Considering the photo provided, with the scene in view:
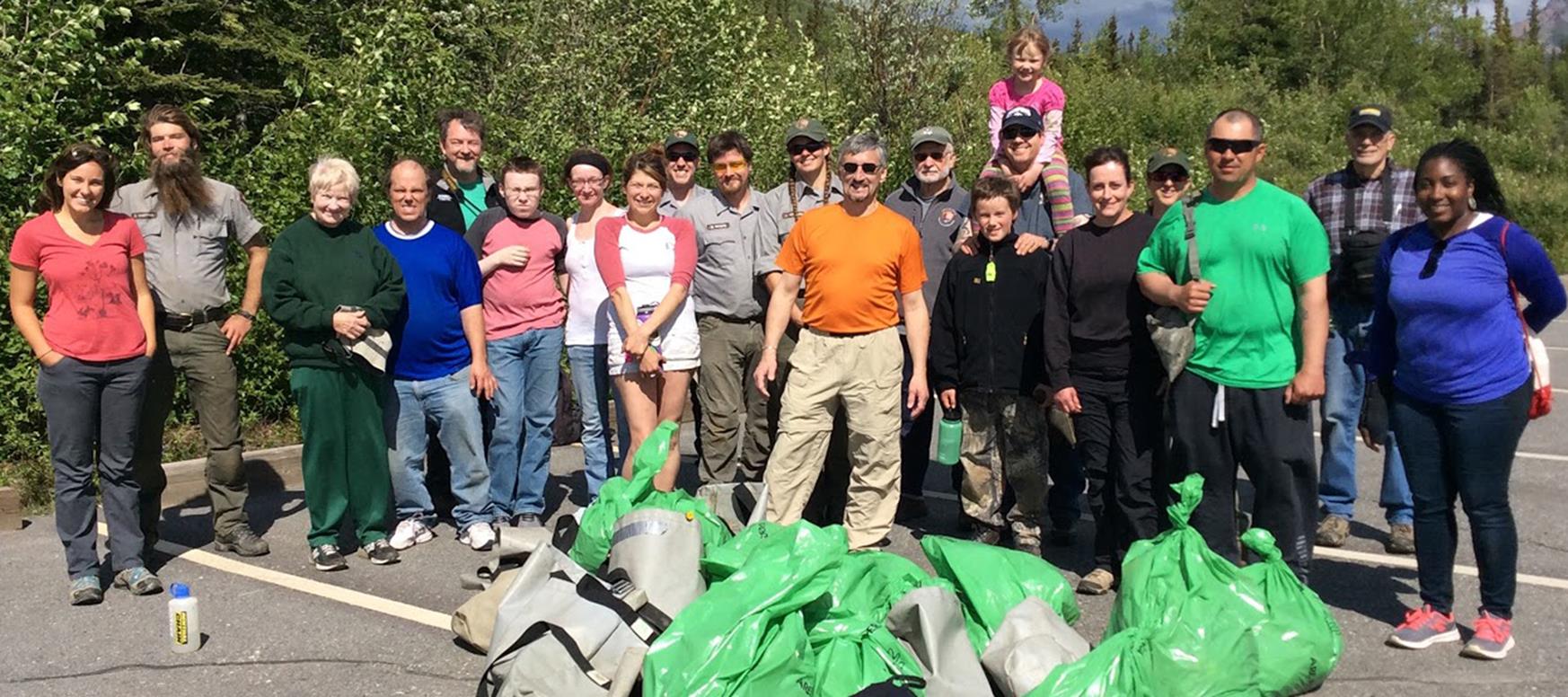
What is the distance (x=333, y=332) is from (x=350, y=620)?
50.2 inches

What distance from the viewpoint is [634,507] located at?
4703 mm

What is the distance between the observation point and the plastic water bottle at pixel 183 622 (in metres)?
4.85

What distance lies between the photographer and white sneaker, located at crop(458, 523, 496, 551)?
6.29 metres

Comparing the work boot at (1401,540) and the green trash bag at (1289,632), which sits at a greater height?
the green trash bag at (1289,632)

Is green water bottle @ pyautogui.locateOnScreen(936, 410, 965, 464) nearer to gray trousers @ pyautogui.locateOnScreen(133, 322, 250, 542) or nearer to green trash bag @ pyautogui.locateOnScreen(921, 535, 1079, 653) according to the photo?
green trash bag @ pyautogui.locateOnScreen(921, 535, 1079, 653)

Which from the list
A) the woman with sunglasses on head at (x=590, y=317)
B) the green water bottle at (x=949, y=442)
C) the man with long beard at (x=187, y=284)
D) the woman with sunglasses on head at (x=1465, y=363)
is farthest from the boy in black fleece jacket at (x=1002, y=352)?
the man with long beard at (x=187, y=284)

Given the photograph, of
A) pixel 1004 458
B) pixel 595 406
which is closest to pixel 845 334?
pixel 1004 458

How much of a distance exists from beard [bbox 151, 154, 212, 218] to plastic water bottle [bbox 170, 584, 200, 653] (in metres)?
1.86

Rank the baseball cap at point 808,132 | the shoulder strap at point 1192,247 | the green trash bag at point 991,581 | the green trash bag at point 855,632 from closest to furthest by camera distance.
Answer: the green trash bag at point 855,632, the green trash bag at point 991,581, the shoulder strap at point 1192,247, the baseball cap at point 808,132

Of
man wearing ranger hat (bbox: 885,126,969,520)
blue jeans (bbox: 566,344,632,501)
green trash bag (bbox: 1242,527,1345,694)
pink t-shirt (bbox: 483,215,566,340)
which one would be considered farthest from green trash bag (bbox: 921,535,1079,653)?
pink t-shirt (bbox: 483,215,566,340)

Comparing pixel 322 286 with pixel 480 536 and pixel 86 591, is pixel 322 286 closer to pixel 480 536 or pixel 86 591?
pixel 480 536

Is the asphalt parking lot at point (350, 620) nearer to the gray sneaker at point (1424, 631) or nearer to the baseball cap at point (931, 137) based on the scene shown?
the gray sneaker at point (1424, 631)

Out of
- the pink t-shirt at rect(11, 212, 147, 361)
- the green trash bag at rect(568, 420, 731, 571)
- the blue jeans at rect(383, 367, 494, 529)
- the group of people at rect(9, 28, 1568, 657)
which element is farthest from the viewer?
the blue jeans at rect(383, 367, 494, 529)

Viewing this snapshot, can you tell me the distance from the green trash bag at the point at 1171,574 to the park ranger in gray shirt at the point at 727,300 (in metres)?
2.56
